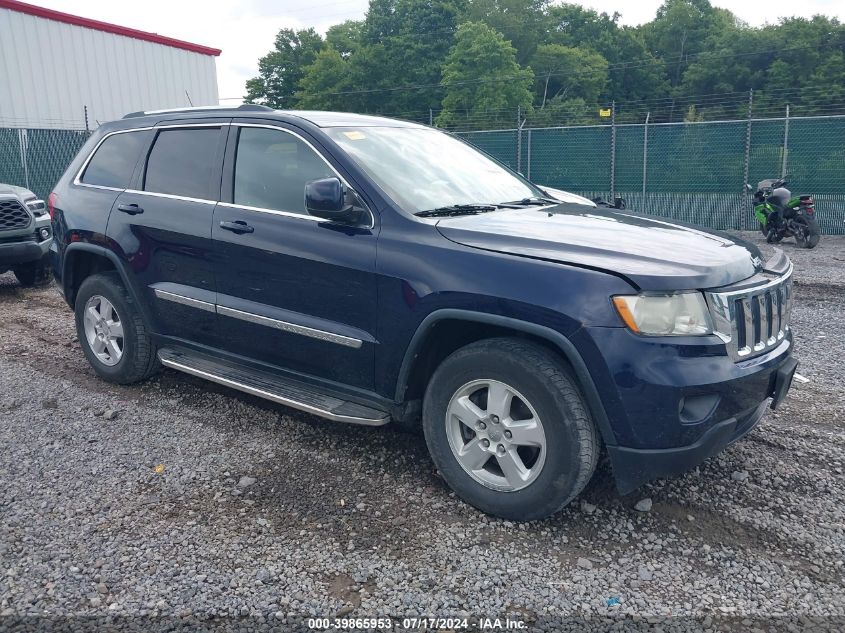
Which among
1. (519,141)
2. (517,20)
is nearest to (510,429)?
(519,141)

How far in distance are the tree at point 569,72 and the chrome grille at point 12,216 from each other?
5951 cm

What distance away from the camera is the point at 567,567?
118 inches

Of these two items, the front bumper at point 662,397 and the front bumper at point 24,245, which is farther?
the front bumper at point 24,245

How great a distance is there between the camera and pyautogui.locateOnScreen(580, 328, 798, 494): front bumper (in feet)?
9.43

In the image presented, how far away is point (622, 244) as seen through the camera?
10.6ft

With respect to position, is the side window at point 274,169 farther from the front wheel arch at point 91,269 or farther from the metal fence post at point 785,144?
the metal fence post at point 785,144

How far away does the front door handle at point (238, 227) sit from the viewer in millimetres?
4039

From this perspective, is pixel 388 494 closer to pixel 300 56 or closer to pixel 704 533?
pixel 704 533

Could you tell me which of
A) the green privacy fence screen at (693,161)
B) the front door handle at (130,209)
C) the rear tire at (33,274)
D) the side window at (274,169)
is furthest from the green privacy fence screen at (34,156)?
the side window at (274,169)

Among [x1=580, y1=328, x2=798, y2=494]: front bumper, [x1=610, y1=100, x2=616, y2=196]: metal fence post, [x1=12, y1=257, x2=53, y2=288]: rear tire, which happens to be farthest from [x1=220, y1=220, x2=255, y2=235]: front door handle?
[x1=610, y1=100, x2=616, y2=196]: metal fence post

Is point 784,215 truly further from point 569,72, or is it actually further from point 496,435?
point 569,72

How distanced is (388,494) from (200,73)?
27491 millimetres

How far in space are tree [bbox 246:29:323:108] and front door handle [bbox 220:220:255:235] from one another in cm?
7335

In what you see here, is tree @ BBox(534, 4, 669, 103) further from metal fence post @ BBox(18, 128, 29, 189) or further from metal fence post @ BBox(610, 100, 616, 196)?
metal fence post @ BBox(18, 128, 29, 189)
